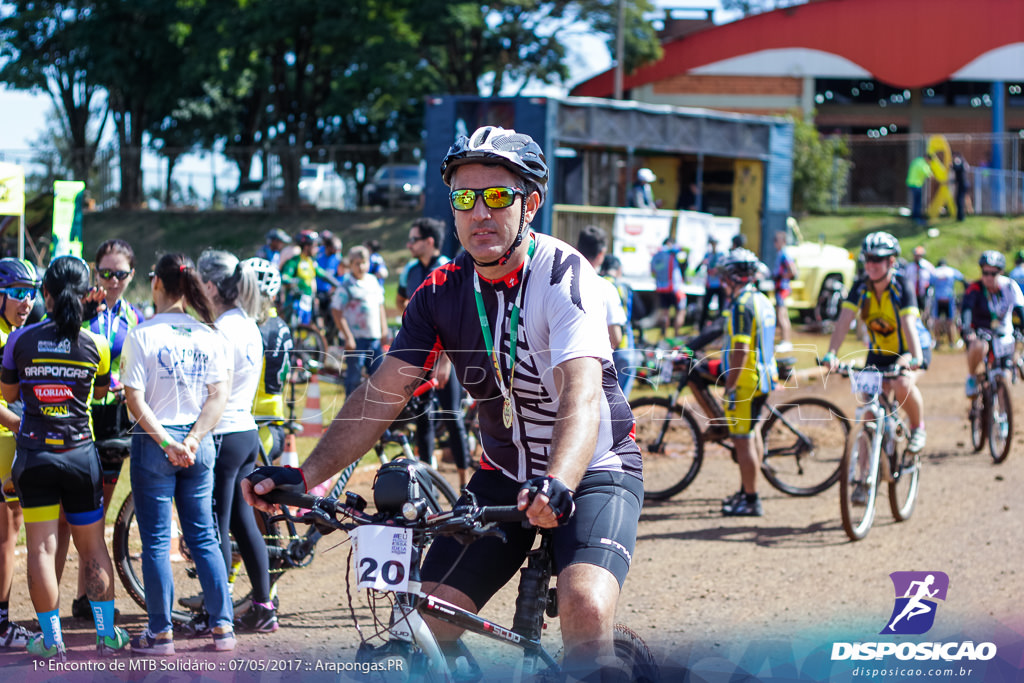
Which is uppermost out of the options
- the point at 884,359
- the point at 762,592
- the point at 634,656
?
the point at 884,359

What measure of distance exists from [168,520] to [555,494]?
129 inches

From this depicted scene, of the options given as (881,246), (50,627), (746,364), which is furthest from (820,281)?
(50,627)

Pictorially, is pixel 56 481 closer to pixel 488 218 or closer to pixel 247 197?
pixel 488 218

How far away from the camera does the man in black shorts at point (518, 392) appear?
124 inches

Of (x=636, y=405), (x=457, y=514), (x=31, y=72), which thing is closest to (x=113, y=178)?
(x=31, y=72)

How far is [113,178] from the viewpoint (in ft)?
128

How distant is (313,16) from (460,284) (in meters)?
31.9

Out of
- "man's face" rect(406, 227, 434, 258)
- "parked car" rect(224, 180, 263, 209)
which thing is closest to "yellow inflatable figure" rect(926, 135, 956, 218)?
"parked car" rect(224, 180, 263, 209)

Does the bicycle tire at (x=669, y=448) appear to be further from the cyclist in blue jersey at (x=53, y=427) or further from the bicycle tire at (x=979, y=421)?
the cyclist in blue jersey at (x=53, y=427)

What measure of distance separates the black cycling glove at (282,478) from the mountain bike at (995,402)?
966 centimetres

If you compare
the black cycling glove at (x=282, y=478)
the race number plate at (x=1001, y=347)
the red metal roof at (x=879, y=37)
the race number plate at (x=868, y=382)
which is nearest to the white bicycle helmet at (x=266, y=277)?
the black cycling glove at (x=282, y=478)

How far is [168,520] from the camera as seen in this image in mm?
5480

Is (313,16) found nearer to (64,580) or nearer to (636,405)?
(636,405)

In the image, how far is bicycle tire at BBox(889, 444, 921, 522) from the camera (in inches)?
339
